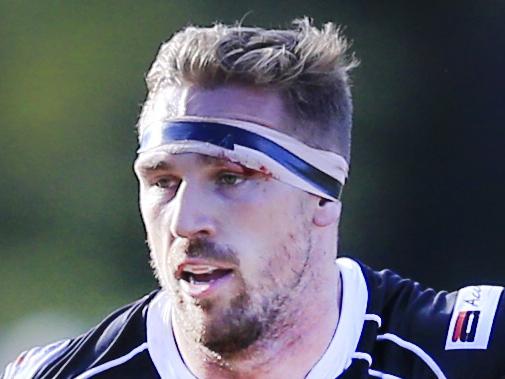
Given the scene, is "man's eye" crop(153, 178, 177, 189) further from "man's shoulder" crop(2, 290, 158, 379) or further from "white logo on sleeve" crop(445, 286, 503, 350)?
"white logo on sleeve" crop(445, 286, 503, 350)

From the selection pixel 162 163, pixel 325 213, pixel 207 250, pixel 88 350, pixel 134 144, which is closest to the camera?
pixel 207 250

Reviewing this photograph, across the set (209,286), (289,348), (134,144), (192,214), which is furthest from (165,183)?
(134,144)

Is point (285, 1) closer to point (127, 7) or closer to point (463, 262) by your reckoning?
point (127, 7)

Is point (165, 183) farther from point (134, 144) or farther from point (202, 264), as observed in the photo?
point (134, 144)

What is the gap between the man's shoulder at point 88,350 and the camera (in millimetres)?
3525

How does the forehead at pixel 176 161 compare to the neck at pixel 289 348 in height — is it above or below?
A: above

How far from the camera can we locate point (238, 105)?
10.6 feet

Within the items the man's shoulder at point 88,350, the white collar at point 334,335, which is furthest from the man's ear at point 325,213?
the man's shoulder at point 88,350

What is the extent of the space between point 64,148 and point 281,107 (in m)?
3.23

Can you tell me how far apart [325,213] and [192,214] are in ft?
1.24

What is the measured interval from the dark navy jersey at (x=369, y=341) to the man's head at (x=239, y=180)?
0.15 metres

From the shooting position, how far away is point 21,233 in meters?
6.39

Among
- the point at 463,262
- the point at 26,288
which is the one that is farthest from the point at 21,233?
the point at 463,262

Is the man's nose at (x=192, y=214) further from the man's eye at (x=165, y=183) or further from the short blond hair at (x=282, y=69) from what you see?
the short blond hair at (x=282, y=69)
